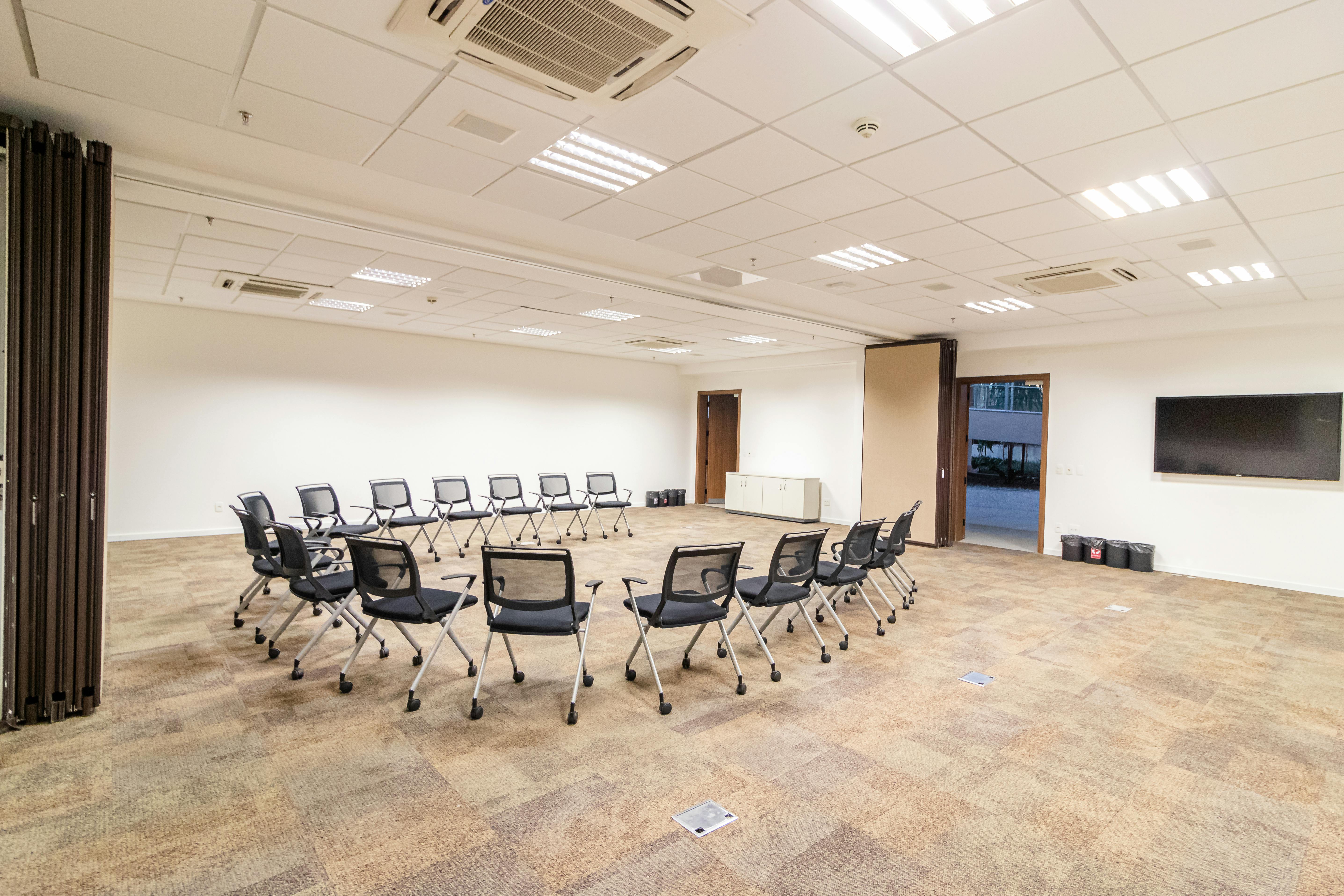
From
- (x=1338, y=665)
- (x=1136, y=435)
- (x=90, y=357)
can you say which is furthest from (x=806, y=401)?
Result: (x=90, y=357)

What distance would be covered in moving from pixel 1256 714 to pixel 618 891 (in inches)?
151

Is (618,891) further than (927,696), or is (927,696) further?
(927,696)

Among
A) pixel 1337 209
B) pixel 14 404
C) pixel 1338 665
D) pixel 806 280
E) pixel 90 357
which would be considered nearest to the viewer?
pixel 14 404

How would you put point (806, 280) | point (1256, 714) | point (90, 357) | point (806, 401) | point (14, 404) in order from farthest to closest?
point (806, 401) < point (806, 280) < point (1256, 714) < point (90, 357) < point (14, 404)

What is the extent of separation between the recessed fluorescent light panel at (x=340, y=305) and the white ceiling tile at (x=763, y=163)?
5.57 meters

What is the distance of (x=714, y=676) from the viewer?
159 inches

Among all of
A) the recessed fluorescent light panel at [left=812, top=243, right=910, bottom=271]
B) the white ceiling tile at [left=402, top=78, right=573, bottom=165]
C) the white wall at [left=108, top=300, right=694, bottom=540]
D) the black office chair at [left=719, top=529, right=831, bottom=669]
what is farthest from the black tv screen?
the white wall at [left=108, top=300, right=694, bottom=540]

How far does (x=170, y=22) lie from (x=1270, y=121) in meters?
4.67


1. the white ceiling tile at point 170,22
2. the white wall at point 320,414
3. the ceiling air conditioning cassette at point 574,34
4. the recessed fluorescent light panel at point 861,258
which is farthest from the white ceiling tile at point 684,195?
the white wall at point 320,414

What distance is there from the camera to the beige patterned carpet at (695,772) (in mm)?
2244

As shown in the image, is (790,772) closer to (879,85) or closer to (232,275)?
(879,85)

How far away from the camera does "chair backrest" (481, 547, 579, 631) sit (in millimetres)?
3334

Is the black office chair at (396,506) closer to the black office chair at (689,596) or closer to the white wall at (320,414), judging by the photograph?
the white wall at (320,414)

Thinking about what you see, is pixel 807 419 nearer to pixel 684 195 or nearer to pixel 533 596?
pixel 684 195
